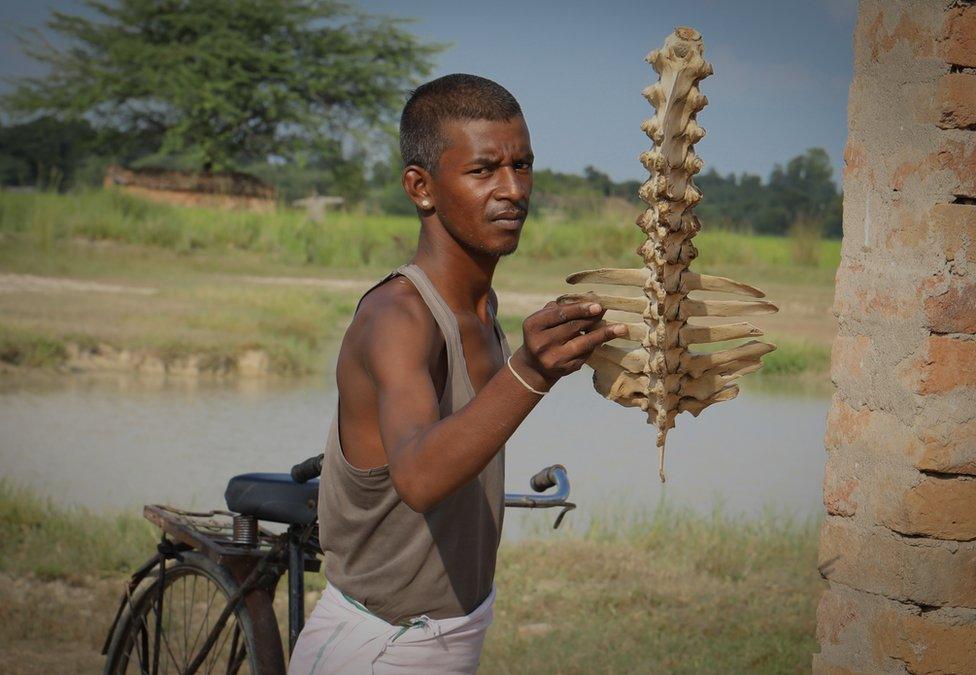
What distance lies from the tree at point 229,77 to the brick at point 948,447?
49.9ft

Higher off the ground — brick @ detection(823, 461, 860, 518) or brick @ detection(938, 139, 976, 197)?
brick @ detection(938, 139, 976, 197)

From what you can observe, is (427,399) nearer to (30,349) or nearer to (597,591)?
(597,591)

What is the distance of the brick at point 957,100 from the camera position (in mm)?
2025

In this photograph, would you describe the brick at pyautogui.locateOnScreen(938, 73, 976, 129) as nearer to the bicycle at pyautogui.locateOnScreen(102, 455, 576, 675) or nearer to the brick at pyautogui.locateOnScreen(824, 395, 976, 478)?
the brick at pyautogui.locateOnScreen(824, 395, 976, 478)

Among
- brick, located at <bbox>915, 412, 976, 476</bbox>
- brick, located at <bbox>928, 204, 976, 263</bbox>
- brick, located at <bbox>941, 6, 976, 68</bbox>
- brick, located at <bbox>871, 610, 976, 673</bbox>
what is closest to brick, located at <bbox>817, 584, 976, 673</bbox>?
brick, located at <bbox>871, 610, 976, 673</bbox>

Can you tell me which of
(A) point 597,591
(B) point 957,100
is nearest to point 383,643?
(B) point 957,100

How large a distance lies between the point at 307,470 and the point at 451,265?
0.74 meters

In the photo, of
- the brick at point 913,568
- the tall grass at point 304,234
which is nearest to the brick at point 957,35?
the brick at point 913,568

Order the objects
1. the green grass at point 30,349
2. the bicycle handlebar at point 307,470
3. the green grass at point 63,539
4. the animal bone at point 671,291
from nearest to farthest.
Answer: the animal bone at point 671,291
the bicycle handlebar at point 307,470
the green grass at point 63,539
the green grass at point 30,349

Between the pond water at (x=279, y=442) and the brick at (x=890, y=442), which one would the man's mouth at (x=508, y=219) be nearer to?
the brick at (x=890, y=442)

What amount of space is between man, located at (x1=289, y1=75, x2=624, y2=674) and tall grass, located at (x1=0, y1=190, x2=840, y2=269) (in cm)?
975

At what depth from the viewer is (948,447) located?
2072 millimetres

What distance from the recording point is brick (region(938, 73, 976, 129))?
6.64 feet

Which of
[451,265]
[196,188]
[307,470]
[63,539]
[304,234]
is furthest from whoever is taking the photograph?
[196,188]
